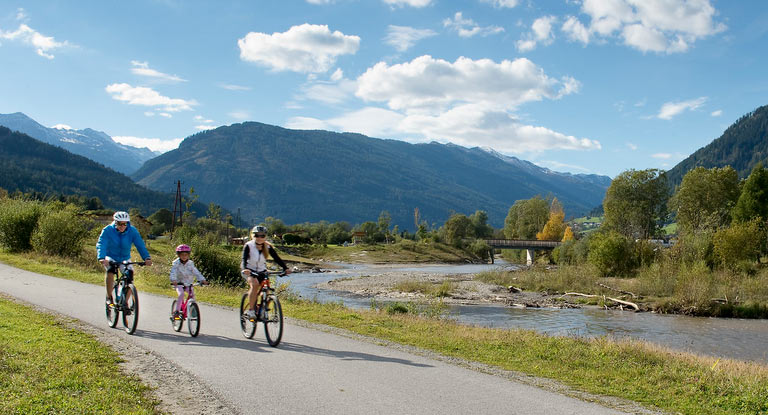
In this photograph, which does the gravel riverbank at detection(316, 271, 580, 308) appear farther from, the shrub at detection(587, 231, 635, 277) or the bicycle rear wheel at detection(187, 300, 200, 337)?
the bicycle rear wheel at detection(187, 300, 200, 337)

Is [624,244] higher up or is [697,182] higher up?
[697,182]

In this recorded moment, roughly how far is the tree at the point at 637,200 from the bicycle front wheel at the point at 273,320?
93.0m

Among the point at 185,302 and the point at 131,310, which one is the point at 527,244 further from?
the point at 131,310

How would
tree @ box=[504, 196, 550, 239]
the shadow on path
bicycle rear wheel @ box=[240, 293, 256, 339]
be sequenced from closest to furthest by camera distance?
the shadow on path < bicycle rear wheel @ box=[240, 293, 256, 339] < tree @ box=[504, 196, 550, 239]

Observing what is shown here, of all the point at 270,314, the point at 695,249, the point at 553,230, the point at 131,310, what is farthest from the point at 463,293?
the point at 553,230

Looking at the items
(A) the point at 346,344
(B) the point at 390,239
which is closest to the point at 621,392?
(A) the point at 346,344

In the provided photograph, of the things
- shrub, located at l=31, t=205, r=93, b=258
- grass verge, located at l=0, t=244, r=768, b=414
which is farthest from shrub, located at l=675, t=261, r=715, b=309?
shrub, located at l=31, t=205, r=93, b=258

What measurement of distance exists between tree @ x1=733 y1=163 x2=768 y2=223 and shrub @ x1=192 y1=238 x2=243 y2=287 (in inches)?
2479

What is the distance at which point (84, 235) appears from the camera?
39.9 metres

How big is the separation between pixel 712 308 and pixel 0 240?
52.4 meters

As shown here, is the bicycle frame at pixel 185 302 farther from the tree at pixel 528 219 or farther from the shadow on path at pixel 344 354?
the tree at pixel 528 219

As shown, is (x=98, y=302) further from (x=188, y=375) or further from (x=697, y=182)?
(x=697, y=182)

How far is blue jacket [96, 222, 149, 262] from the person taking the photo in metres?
12.9

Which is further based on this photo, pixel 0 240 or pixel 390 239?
pixel 390 239
